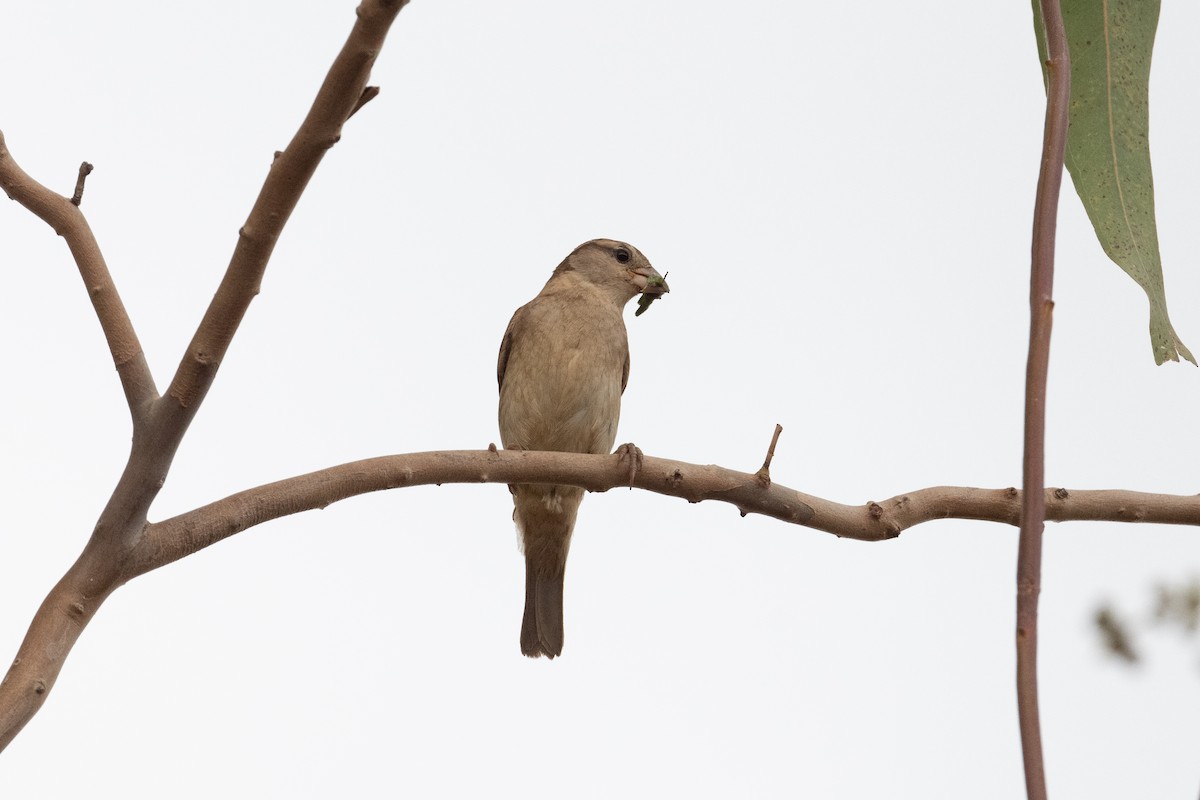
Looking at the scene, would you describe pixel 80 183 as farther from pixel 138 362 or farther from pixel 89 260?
pixel 138 362

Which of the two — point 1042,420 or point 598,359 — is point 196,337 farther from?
point 598,359

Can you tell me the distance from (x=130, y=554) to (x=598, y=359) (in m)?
3.24

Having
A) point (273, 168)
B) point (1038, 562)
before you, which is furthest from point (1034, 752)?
point (273, 168)

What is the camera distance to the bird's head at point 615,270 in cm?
611

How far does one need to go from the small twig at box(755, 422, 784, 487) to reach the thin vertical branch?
1.73 metres

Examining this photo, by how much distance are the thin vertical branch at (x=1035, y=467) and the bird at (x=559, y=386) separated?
4.19 m

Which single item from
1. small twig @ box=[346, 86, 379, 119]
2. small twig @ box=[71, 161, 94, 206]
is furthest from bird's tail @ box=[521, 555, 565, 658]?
small twig @ box=[346, 86, 379, 119]

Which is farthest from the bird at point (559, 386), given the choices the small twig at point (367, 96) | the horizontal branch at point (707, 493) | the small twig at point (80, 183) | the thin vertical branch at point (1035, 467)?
the thin vertical branch at point (1035, 467)

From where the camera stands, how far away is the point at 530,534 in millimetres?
5766

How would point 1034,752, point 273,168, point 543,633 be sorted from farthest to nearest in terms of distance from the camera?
point 543,633 < point 273,168 < point 1034,752

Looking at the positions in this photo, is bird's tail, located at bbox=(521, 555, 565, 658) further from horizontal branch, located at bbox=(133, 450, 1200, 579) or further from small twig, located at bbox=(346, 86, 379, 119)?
small twig, located at bbox=(346, 86, 379, 119)

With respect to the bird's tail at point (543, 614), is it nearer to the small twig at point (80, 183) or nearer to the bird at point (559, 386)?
the bird at point (559, 386)

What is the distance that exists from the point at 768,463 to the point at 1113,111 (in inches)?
48.9

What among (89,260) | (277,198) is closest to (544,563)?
(89,260)
